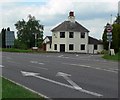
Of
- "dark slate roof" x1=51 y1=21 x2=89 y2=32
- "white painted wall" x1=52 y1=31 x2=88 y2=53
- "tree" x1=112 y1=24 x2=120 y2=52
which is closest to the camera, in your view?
"tree" x1=112 y1=24 x2=120 y2=52

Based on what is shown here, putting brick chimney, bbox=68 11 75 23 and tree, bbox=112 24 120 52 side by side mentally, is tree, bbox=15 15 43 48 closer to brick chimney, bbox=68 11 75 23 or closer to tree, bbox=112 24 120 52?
brick chimney, bbox=68 11 75 23

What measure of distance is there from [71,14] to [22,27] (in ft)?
118

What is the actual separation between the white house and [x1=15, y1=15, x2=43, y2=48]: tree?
27.0 m

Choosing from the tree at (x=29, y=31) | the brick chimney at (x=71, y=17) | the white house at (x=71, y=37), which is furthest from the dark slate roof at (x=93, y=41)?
the tree at (x=29, y=31)

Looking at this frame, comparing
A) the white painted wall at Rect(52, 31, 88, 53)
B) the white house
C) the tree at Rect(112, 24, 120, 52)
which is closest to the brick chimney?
the white house

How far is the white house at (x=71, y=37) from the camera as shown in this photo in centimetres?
8650

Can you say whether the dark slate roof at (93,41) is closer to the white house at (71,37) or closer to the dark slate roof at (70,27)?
the white house at (71,37)

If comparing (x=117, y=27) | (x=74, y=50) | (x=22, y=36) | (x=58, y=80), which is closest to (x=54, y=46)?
(x=74, y=50)

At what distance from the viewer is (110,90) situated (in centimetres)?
1526

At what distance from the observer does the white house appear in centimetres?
8650

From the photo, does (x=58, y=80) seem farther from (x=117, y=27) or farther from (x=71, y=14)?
(x=71, y=14)

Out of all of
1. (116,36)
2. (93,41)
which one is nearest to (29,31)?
(93,41)

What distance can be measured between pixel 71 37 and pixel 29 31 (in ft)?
119

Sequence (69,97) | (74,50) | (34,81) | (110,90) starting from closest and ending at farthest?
1. (69,97)
2. (110,90)
3. (34,81)
4. (74,50)
